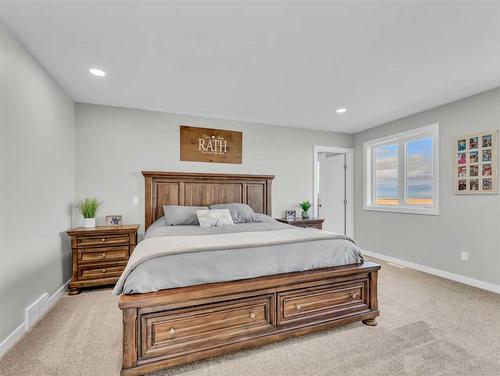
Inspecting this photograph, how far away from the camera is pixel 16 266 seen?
207cm

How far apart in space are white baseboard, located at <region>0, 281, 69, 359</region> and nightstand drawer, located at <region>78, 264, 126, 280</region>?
28 cm

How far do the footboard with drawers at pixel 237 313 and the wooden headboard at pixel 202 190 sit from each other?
7.26ft

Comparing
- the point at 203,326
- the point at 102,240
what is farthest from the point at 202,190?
the point at 203,326

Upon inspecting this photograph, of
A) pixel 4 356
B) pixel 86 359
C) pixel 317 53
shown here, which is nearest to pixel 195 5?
pixel 317 53

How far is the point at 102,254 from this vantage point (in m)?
3.10

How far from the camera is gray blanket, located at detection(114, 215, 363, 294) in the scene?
1.73 metres

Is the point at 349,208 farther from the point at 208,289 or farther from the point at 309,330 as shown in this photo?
the point at 208,289

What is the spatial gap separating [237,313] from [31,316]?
190 cm

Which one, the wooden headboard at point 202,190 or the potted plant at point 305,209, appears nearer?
the wooden headboard at point 202,190

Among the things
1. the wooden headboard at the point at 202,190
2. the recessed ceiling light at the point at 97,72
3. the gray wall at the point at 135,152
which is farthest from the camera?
the wooden headboard at the point at 202,190

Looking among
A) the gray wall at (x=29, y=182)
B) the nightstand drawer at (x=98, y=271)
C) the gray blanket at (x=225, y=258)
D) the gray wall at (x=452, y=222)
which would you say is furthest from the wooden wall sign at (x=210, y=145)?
the gray wall at (x=452, y=222)

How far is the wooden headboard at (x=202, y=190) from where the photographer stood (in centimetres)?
372

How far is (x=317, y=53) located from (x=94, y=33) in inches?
72.5

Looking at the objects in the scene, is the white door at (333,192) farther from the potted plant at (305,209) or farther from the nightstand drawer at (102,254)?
the nightstand drawer at (102,254)
